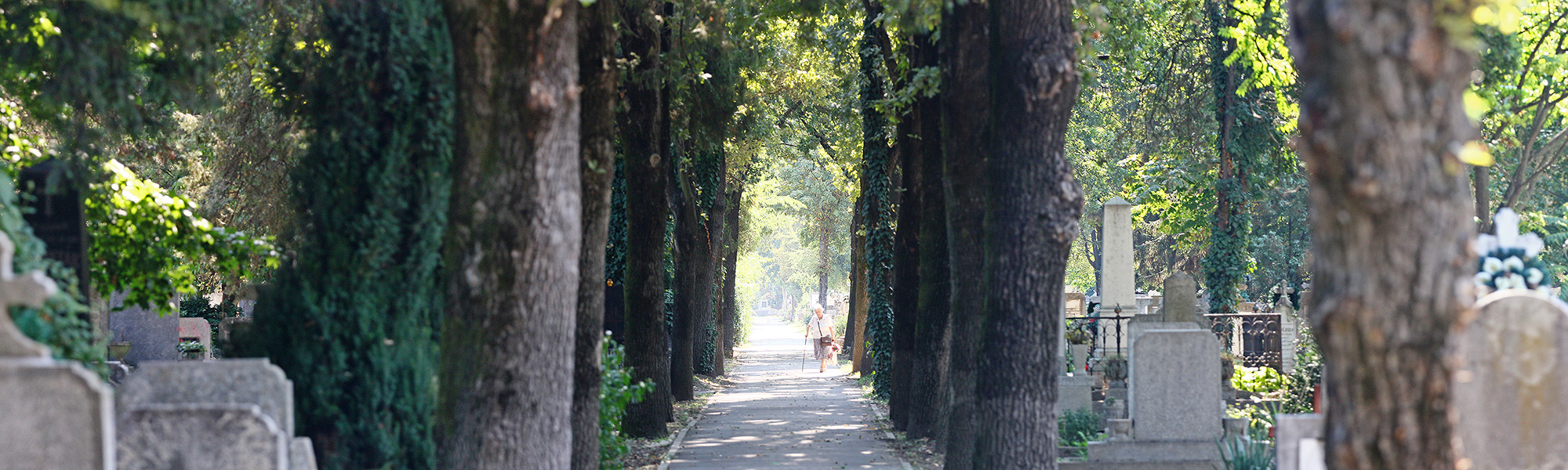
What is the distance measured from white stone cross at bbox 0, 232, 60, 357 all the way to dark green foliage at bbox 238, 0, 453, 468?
71.8 inches

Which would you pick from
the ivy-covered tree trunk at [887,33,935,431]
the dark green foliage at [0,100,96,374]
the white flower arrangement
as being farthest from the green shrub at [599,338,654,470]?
the white flower arrangement

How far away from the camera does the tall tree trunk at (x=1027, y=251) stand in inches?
317

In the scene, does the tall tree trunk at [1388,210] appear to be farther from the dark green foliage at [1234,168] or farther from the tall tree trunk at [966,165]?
the dark green foliage at [1234,168]

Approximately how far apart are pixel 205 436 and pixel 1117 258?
14.9 metres

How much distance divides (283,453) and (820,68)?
2094cm

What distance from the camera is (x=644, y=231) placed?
1527 cm

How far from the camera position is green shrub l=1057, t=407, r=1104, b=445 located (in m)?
12.3

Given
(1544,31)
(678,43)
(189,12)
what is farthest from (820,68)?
(189,12)

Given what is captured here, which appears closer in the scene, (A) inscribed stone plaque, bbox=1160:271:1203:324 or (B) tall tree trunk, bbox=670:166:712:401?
(A) inscribed stone plaque, bbox=1160:271:1203:324

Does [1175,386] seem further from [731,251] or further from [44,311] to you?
[731,251]

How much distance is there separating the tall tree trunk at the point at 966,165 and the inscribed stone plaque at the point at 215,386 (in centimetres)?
467

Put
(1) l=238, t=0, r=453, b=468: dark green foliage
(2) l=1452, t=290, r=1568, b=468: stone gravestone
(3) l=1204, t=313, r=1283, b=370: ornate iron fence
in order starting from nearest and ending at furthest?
1. (2) l=1452, t=290, r=1568, b=468: stone gravestone
2. (1) l=238, t=0, r=453, b=468: dark green foliage
3. (3) l=1204, t=313, r=1283, b=370: ornate iron fence

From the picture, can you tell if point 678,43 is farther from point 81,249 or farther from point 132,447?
point 132,447

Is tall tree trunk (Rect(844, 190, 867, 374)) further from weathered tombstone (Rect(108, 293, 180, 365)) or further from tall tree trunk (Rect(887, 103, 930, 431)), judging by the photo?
weathered tombstone (Rect(108, 293, 180, 365))
